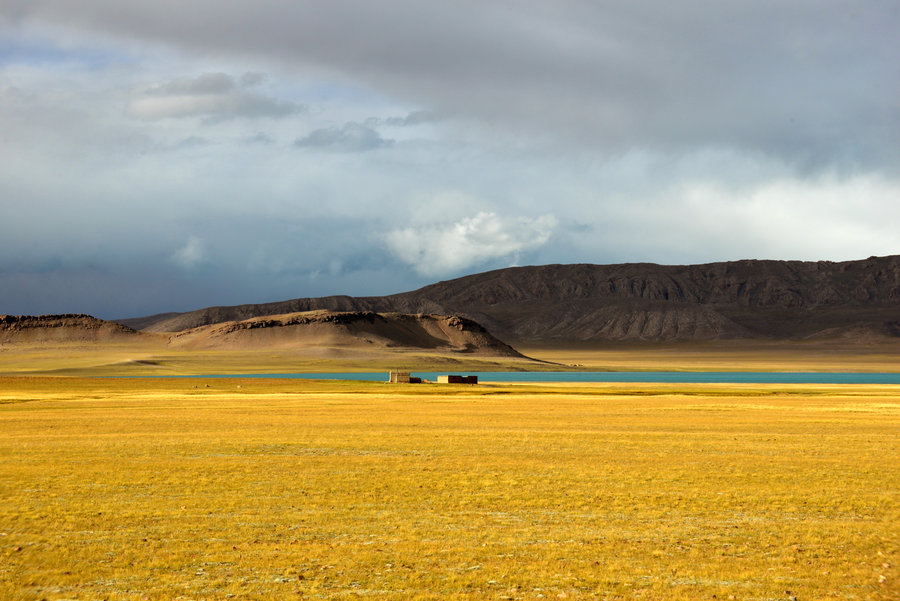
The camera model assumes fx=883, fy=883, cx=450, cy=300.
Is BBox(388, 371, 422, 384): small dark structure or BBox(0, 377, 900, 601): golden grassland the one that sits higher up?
BBox(0, 377, 900, 601): golden grassland

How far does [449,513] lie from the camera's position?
1583cm

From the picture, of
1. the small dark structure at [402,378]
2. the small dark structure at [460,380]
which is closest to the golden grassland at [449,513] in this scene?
the small dark structure at [460,380]

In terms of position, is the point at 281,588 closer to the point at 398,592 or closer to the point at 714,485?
the point at 398,592

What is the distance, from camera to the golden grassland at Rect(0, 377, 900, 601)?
11281 mm

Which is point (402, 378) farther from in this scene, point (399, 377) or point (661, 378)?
point (661, 378)

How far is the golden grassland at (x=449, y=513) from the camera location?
11.3m

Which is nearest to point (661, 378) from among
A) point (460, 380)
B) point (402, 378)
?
point (460, 380)

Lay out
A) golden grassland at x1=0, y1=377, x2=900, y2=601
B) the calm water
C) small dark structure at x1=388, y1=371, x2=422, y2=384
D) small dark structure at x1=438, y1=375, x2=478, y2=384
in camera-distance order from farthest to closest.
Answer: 1. the calm water
2. small dark structure at x1=388, y1=371, x2=422, y2=384
3. small dark structure at x1=438, y1=375, x2=478, y2=384
4. golden grassland at x1=0, y1=377, x2=900, y2=601

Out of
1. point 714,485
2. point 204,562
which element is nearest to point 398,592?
point 204,562

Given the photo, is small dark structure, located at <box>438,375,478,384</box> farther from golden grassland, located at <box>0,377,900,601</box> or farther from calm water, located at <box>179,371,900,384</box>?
golden grassland, located at <box>0,377,900,601</box>

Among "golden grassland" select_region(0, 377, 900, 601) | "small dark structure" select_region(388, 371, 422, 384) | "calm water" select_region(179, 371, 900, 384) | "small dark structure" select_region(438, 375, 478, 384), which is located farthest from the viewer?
→ "calm water" select_region(179, 371, 900, 384)

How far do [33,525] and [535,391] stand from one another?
62.8 meters

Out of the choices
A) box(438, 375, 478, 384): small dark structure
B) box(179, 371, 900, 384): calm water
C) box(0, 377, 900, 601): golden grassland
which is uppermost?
box(0, 377, 900, 601): golden grassland

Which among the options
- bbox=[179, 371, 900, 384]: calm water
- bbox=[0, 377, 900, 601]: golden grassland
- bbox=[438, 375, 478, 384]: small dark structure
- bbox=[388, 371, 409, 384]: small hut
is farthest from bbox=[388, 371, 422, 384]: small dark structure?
bbox=[0, 377, 900, 601]: golden grassland
